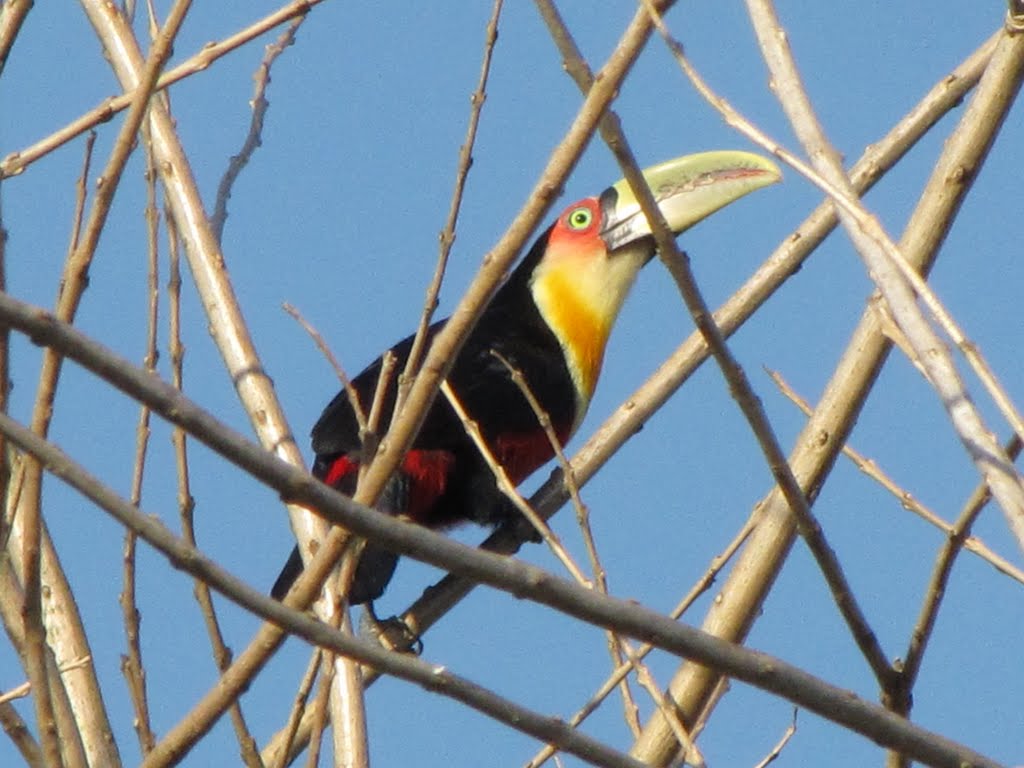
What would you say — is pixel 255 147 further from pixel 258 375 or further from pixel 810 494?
pixel 810 494

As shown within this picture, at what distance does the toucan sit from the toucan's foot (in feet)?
0.30

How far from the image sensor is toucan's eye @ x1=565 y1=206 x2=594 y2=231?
21.0ft

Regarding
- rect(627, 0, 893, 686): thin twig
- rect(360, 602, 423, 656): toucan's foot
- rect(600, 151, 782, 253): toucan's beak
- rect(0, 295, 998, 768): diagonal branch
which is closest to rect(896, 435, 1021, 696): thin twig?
rect(627, 0, 893, 686): thin twig

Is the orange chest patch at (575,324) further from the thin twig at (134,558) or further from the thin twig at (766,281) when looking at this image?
the thin twig at (134,558)

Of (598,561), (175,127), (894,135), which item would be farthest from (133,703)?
(894,135)

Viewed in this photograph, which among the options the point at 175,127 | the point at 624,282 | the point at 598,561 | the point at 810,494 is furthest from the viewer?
the point at 624,282

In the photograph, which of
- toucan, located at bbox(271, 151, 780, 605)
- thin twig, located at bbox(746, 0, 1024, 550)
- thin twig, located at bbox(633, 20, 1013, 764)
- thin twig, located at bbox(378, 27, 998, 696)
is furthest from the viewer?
toucan, located at bbox(271, 151, 780, 605)

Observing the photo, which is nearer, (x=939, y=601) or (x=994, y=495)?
(x=994, y=495)

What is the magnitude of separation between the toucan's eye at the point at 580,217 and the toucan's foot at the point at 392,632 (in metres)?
2.14

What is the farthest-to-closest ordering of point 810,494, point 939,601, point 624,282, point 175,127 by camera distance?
1. point 624,282
2. point 175,127
3. point 810,494
4. point 939,601

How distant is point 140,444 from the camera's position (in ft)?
10.3

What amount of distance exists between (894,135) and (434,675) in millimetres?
2453

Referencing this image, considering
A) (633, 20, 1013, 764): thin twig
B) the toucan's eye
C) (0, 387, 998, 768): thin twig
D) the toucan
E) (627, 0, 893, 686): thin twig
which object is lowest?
(0, 387, 998, 768): thin twig

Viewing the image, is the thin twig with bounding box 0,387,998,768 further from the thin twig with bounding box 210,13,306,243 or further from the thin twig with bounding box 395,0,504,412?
the thin twig with bounding box 210,13,306,243
